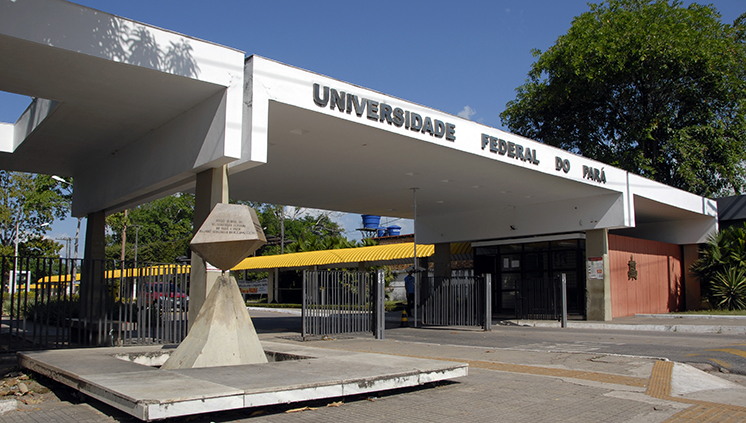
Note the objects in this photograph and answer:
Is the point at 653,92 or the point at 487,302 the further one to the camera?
the point at 653,92

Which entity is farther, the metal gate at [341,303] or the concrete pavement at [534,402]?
the metal gate at [341,303]

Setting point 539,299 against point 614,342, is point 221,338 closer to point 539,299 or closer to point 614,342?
point 614,342

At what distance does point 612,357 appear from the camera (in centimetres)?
1007

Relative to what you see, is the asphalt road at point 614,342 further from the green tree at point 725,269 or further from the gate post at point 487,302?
the green tree at point 725,269

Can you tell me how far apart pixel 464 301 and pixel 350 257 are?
13.6 meters

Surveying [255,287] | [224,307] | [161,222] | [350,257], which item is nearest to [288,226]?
[161,222]

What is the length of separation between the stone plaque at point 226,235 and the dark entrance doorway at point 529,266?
13.7 meters

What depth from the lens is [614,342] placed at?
13.1 meters

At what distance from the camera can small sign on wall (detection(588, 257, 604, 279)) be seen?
19.1 metres

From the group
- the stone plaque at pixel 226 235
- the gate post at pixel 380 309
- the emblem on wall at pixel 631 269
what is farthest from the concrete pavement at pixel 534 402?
the emblem on wall at pixel 631 269

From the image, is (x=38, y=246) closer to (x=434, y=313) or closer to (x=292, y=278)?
(x=292, y=278)

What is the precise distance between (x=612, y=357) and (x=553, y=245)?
37.9 ft

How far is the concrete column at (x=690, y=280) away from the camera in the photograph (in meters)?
24.6

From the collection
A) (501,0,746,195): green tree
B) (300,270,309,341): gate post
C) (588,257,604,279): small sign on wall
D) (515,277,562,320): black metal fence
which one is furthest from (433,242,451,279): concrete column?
(501,0,746,195): green tree
